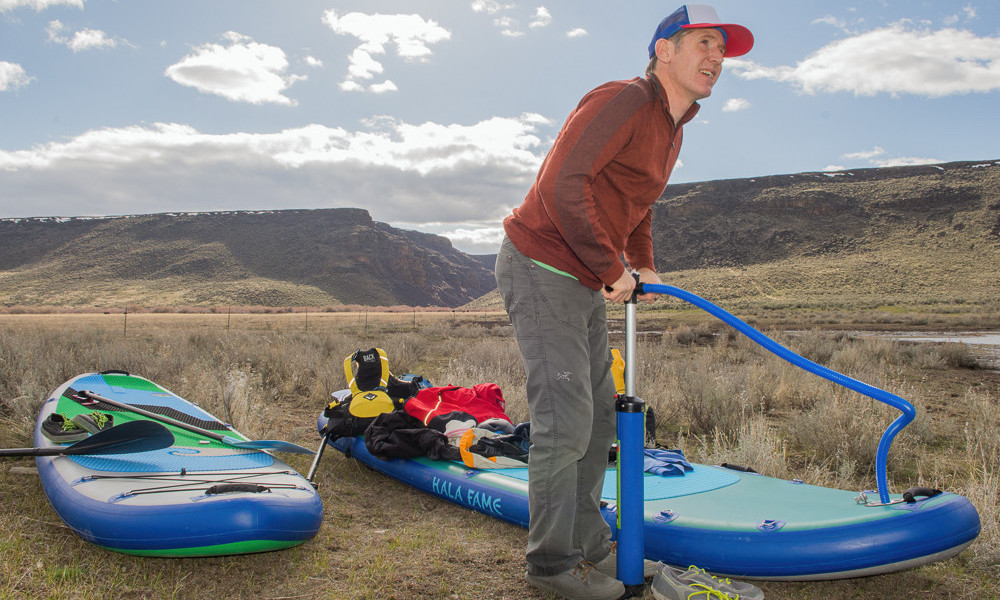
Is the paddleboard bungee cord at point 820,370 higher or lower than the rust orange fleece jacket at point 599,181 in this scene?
lower

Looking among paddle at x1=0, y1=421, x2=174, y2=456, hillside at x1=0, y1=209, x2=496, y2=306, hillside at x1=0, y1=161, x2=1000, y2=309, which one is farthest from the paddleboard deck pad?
hillside at x1=0, y1=209, x2=496, y2=306

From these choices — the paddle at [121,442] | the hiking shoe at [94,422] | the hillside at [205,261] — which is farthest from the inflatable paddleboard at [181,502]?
the hillside at [205,261]

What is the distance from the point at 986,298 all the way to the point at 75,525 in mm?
52966

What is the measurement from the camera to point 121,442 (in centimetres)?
351

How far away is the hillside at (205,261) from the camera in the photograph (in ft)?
224

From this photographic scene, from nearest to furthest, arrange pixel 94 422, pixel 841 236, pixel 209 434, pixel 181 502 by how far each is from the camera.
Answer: pixel 181 502 → pixel 94 422 → pixel 209 434 → pixel 841 236

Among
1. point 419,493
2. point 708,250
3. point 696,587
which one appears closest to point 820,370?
point 696,587

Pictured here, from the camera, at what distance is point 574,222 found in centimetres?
237

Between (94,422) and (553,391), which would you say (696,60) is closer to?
(553,391)

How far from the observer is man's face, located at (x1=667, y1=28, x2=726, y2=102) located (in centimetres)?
248

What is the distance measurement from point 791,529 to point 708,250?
66851mm

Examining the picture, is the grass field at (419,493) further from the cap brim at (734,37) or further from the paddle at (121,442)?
the cap brim at (734,37)

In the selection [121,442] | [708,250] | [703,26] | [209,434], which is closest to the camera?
[703,26]

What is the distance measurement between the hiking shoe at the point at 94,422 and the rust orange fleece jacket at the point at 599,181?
3.09 m
